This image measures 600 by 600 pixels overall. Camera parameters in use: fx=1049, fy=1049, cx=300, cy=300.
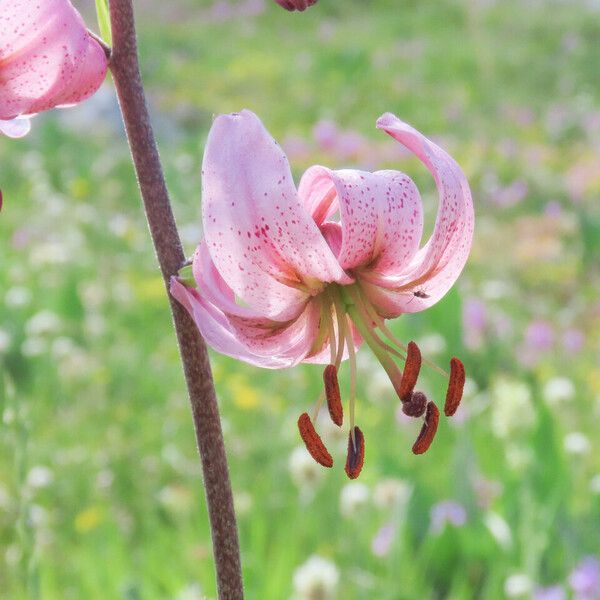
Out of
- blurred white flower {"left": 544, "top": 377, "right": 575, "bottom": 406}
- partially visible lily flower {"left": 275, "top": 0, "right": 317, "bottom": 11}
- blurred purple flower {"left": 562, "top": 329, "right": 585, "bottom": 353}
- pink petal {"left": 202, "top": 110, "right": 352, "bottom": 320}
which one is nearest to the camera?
pink petal {"left": 202, "top": 110, "right": 352, "bottom": 320}

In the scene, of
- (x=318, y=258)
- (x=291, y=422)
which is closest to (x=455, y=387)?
(x=318, y=258)

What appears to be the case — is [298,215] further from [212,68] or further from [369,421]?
[212,68]

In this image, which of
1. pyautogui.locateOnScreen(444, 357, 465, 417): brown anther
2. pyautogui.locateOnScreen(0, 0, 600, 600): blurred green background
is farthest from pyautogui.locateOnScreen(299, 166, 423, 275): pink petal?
pyautogui.locateOnScreen(0, 0, 600, 600): blurred green background

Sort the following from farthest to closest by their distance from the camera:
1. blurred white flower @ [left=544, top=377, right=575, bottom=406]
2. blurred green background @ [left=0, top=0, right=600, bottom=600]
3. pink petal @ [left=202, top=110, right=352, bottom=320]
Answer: blurred white flower @ [left=544, top=377, right=575, bottom=406], blurred green background @ [left=0, top=0, right=600, bottom=600], pink petal @ [left=202, top=110, right=352, bottom=320]

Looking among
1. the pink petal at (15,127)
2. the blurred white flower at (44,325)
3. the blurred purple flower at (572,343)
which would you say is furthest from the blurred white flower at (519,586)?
the blurred purple flower at (572,343)

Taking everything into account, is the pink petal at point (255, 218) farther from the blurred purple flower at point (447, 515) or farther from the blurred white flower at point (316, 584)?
the blurred purple flower at point (447, 515)

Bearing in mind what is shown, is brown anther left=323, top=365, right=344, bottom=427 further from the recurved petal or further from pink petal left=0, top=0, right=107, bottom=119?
pink petal left=0, top=0, right=107, bottom=119
